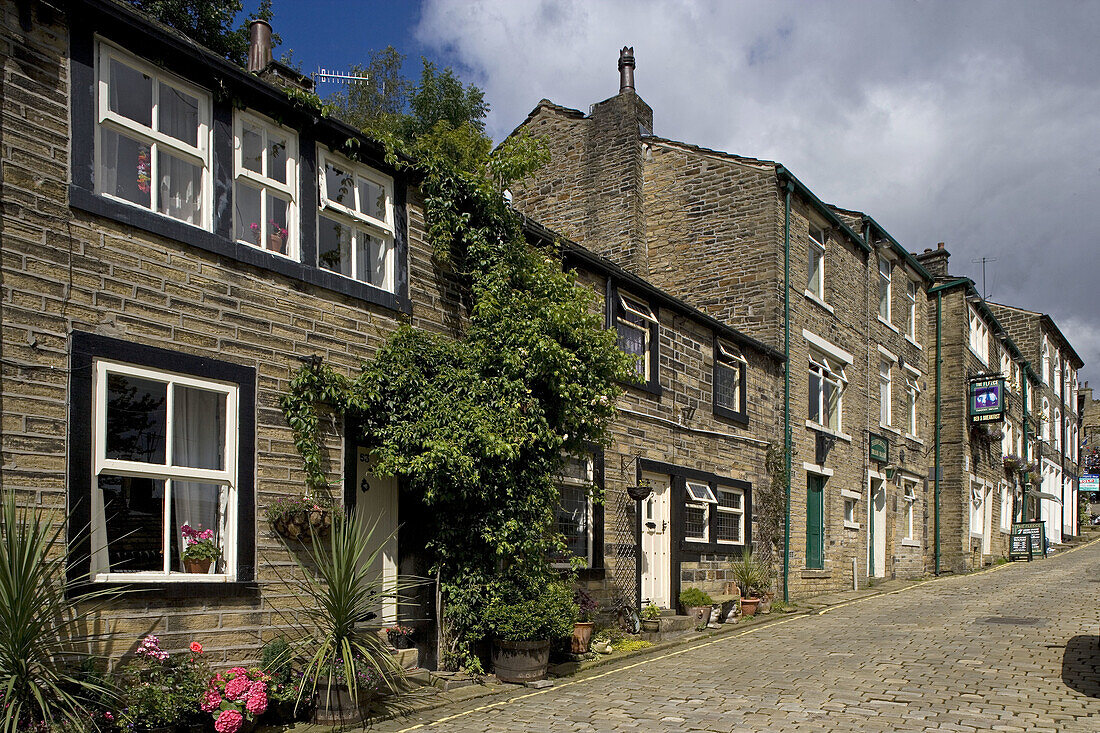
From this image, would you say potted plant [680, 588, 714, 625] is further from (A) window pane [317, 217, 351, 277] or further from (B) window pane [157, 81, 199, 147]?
(B) window pane [157, 81, 199, 147]

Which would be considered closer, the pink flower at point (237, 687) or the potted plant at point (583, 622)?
the pink flower at point (237, 687)

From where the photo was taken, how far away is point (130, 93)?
8023 mm

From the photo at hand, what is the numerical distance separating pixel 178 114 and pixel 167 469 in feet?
10.6

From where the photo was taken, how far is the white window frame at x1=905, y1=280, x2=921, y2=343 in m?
28.1

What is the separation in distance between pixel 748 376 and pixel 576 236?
5635 millimetres

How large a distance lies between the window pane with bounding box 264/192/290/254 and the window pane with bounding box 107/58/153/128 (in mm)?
1421

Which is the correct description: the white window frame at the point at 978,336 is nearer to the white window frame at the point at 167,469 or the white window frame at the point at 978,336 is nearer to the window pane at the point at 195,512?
the white window frame at the point at 167,469

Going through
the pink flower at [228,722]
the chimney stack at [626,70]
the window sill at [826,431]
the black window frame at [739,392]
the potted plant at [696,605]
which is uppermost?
the chimney stack at [626,70]

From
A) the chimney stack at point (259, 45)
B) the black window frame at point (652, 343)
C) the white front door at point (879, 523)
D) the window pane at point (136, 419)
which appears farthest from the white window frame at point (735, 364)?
the window pane at point (136, 419)

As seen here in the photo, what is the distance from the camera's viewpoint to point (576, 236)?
21766mm

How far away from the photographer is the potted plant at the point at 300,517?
8.70m

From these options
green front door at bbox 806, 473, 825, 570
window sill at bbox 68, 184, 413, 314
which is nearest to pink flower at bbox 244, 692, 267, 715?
window sill at bbox 68, 184, 413, 314

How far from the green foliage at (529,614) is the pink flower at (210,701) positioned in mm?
3605

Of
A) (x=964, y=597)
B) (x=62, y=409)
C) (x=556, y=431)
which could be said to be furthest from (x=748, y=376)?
(x=62, y=409)
